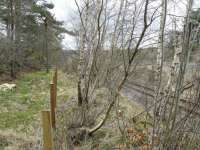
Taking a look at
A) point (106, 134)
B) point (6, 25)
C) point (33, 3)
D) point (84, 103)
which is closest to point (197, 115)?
point (106, 134)

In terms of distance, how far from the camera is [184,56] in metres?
2.68

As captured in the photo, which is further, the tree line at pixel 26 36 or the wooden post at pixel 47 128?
the tree line at pixel 26 36

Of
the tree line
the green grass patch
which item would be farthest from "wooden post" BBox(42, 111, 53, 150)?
the tree line

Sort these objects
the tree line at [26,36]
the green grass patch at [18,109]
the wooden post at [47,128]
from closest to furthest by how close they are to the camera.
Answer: the wooden post at [47,128]
the green grass patch at [18,109]
the tree line at [26,36]

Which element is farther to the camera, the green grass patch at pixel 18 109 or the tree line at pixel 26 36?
the tree line at pixel 26 36

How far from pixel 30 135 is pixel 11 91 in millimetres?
8124

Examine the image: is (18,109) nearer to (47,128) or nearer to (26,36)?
(47,128)

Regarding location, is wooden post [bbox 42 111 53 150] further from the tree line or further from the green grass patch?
the tree line

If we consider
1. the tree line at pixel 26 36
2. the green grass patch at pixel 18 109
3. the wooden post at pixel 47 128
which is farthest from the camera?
the tree line at pixel 26 36

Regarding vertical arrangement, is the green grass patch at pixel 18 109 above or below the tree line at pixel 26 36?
below

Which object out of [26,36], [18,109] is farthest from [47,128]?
[26,36]

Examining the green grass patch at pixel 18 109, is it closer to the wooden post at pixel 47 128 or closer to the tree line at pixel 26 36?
the wooden post at pixel 47 128

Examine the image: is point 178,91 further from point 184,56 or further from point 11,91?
point 11,91

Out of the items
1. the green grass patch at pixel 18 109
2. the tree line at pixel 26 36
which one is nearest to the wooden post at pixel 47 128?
the green grass patch at pixel 18 109
